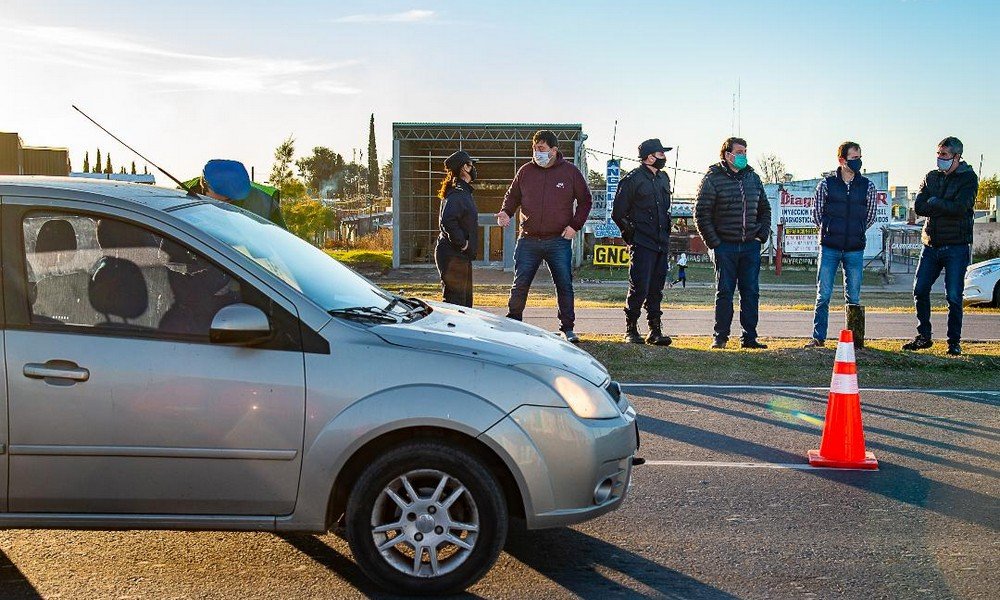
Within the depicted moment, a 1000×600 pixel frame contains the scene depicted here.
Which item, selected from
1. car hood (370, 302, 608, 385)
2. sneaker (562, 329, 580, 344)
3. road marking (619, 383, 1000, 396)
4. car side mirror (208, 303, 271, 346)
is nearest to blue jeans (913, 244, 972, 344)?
road marking (619, 383, 1000, 396)

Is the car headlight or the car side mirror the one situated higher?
the car side mirror

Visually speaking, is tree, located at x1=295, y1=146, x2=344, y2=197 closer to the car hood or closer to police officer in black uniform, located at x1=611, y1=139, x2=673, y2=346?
police officer in black uniform, located at x1=611, y1=139, x2=673, y2=346

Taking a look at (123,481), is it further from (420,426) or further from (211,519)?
(420,426)

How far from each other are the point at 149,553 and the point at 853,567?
3.20 metres

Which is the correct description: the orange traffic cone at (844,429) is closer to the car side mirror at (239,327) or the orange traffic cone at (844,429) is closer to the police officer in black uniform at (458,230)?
the car side mirror at (239,327)

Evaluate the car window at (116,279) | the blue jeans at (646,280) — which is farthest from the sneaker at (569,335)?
the car window at (116,279)

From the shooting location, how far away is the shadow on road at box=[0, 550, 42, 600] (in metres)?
4.26

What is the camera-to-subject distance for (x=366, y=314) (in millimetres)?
4613

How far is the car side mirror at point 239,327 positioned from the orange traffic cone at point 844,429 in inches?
151

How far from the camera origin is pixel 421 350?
432 cm

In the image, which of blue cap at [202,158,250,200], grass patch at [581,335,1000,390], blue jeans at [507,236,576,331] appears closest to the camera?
blue cap at [202,158,250,200]

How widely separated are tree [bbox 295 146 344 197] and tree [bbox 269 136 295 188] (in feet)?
186

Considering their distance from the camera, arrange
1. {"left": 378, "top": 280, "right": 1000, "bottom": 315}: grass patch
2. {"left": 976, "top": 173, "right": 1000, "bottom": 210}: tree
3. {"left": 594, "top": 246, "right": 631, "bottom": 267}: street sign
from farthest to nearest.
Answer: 1. {"left": 976, "top": 173, "right": 1000, "bottom": 210}: tree
2. {"left": 594, "top": 246, "right": 631, "bottom": 267}: street sign
3. {"left": 378, "top": 280, "right": 1000, "bottom": 315}: grass patch

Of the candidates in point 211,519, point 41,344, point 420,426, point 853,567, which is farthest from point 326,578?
point 853,567
